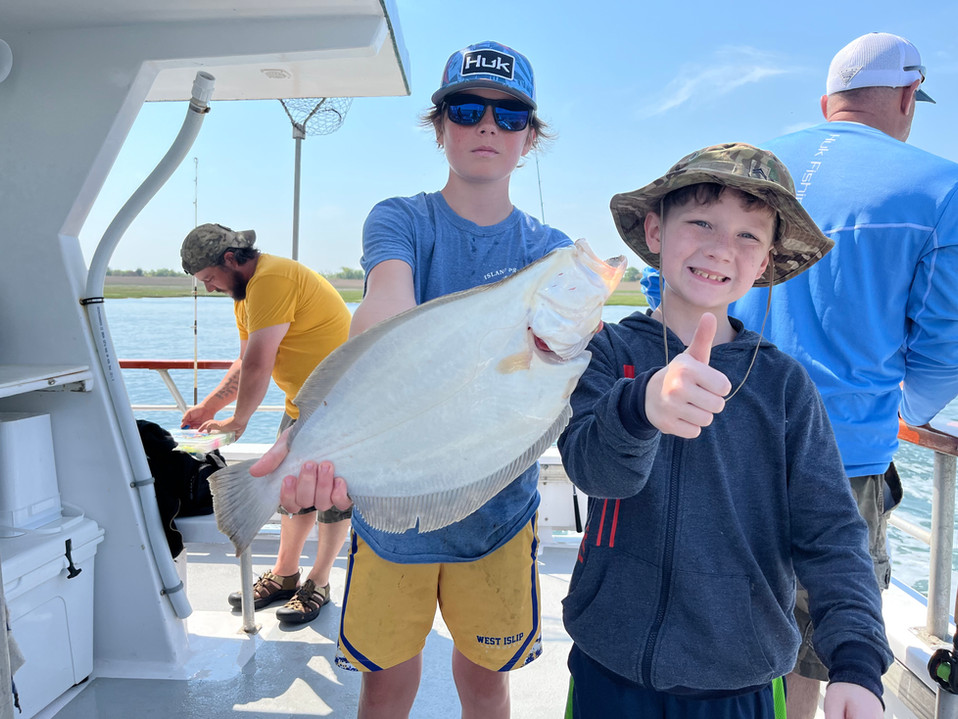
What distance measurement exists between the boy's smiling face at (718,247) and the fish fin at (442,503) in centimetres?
A: 43

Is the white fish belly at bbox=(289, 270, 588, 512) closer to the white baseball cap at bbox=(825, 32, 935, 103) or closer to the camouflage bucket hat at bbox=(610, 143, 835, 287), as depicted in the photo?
the camouflage bucket hat at bbox=(610, 143, 835, 287)

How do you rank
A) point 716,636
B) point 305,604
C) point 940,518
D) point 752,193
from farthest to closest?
point 305,604
point 940,518
point 752,193
point 716,636

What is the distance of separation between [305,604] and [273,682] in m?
0.51

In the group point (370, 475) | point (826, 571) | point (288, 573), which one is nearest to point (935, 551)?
point (826, 571)

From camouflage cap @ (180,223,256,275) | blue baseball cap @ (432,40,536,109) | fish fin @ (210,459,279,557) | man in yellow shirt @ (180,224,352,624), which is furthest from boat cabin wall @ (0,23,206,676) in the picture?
fish fin @ (210,459,279,557)

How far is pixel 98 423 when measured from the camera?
7.47ft

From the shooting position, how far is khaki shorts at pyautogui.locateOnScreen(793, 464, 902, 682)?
5.38 feet

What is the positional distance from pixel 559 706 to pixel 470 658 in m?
0.94

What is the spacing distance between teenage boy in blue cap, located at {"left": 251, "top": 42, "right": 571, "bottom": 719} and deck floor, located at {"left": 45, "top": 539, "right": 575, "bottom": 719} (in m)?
0.83

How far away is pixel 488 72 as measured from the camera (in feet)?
4.81

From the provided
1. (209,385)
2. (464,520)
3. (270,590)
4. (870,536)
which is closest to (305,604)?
(270,590)

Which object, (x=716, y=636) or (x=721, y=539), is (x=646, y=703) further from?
(x=721, y=539)

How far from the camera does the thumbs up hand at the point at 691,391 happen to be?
31.9 inches

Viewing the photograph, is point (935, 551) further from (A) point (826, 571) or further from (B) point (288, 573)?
(B) point (288, 573)
